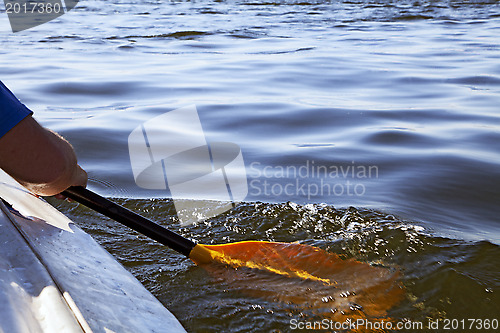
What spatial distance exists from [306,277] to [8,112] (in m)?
1.50

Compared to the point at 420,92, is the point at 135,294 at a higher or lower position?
higher

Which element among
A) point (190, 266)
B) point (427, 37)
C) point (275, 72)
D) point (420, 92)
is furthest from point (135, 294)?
point (427, 37)

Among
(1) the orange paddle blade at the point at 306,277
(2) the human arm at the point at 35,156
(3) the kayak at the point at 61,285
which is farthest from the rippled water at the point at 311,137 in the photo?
(2) the human arm at the point at 35,156

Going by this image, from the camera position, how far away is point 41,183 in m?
1.74

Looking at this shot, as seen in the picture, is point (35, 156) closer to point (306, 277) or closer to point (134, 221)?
point (134, 221)

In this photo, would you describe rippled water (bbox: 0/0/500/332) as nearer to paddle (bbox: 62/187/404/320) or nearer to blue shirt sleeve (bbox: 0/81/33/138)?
paddle (bbox: 62/187/404/320)

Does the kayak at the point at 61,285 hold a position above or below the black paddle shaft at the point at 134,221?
above

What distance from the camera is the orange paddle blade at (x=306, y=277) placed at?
2330 mm

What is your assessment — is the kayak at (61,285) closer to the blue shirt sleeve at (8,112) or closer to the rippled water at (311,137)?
the blue shirt sleeve at (8,112)

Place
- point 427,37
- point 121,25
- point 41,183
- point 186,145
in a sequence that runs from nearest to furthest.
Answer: point 41,183
point 186,145
point 427,37
point 121,25

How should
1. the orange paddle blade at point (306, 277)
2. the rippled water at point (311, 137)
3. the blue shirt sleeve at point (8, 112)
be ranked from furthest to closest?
the rippled water at point (311, 137), the orange paddle blade at point (306, 277), the blue shirt sleeve at point (8, 112)

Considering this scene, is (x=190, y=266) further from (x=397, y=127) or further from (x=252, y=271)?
(x=397, y=127)

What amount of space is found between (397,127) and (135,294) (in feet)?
10.5

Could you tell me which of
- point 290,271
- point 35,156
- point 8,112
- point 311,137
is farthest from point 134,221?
point 311,137
